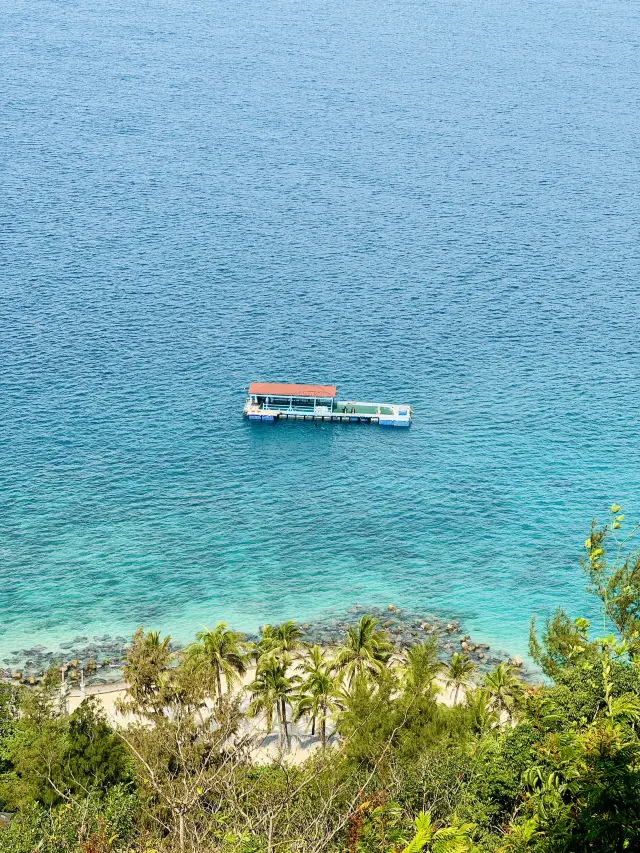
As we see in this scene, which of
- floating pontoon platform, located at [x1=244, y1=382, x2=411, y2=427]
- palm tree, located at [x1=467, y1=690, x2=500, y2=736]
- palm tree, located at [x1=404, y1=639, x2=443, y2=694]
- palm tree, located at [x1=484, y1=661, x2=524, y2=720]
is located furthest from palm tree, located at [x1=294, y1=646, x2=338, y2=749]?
floating pontoon platform, located at [x1=244, y1=382, x2=411, y2=427]

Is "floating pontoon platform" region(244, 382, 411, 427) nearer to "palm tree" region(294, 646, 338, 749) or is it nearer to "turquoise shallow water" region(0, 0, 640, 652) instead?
"turquoise shallow water" region(0, 0, 640, 652)

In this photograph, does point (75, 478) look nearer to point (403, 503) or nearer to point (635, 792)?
point (403, 503)

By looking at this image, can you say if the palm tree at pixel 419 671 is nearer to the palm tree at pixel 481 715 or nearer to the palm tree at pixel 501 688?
the palm tree at pixel 481 715

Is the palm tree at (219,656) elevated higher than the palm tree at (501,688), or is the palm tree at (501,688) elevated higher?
the palm tree at (219,656)

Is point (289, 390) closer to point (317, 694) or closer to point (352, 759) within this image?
point (317, 694)

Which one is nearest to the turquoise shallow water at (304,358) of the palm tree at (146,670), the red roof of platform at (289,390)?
the red roof of platform at (289,390)

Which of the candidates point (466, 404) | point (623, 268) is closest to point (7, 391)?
point (466, 404)

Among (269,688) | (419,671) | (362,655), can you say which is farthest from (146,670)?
(419,671)
